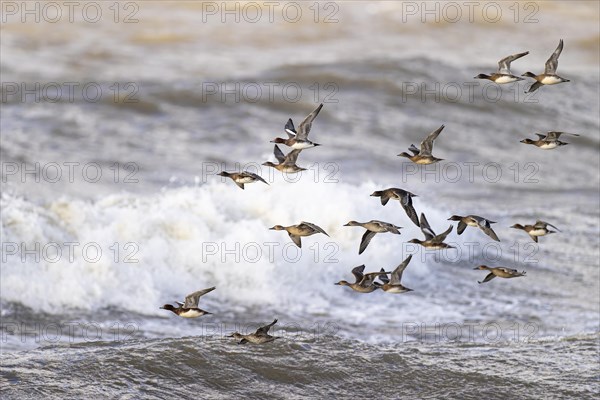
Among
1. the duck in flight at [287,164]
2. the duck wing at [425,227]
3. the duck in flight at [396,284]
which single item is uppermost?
the duck in flight at [287,164]

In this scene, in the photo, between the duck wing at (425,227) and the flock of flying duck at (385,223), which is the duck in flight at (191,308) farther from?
the duck wing at (425,227)

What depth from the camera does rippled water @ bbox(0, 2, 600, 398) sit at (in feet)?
28.7

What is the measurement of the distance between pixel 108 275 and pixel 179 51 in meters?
12.6

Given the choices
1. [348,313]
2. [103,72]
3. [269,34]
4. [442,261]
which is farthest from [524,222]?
[269,34]

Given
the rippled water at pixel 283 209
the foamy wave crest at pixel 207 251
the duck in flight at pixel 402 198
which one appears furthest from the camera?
the foamy wave crest at pixel 207 251

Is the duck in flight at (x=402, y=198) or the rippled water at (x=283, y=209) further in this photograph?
the rippled water at (x=283, y=209)

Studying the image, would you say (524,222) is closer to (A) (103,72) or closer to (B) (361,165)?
(B) (361,165)

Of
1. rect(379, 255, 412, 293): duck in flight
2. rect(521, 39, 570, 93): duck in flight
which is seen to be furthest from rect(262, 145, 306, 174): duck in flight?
rect(521, 39, 570, 93): duck in flight

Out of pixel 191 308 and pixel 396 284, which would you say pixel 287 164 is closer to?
pixel 396 284

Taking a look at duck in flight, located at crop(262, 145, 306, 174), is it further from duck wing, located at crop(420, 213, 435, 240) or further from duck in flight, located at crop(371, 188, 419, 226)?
duck wing, located at crop(420, 213, 435, 240)

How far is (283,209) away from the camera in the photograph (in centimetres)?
1326

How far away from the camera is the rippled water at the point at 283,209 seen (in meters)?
8.76

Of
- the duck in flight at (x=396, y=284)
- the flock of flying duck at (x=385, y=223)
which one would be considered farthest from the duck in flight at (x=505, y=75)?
the duck in flight at (x=396, y=284)

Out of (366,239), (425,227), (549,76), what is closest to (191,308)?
(366,239)
